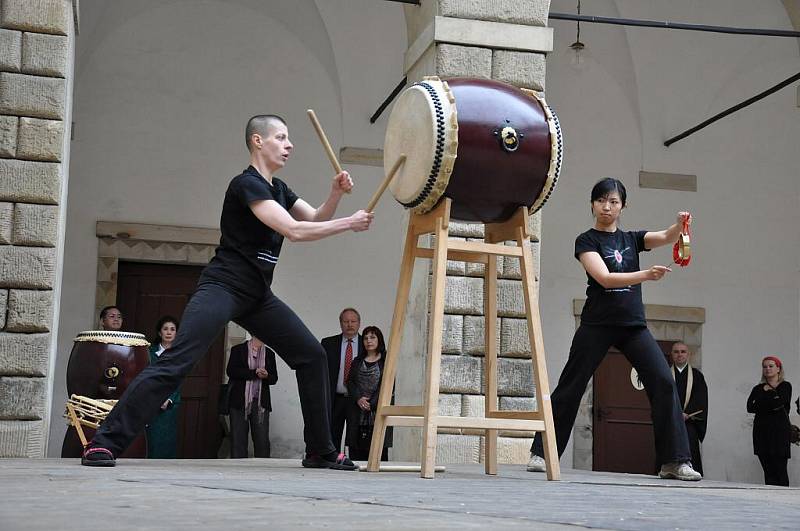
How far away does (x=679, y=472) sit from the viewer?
5.82 metres

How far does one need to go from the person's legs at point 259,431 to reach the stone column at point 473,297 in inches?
130

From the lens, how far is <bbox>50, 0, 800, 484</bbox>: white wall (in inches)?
467

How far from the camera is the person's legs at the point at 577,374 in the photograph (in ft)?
19.2

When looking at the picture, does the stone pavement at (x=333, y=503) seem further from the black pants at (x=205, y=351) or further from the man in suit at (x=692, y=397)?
the man in suit at (x=692, y=397)

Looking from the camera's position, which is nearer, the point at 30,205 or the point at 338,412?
the point at 30,205

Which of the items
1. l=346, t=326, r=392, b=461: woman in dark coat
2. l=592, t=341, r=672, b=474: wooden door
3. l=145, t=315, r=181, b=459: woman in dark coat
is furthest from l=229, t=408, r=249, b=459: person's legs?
l=592, t=341, r=672, b=474: wooden door

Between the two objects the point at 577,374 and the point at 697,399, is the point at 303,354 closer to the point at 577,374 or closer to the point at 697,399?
the point at 577,374

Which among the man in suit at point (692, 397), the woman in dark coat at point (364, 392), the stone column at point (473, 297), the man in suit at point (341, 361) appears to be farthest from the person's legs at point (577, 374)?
the man in suit at point (692, 397)

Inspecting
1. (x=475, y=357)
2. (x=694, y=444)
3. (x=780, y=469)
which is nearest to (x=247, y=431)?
(x=475, y=357)

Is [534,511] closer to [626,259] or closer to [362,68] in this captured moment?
[626,259]

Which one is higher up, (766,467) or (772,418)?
(772,418)

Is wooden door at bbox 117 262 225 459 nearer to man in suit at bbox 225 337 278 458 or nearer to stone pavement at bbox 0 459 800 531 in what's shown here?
man in suit at bbox 225 337 278 458

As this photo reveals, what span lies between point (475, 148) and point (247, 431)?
6431 mm

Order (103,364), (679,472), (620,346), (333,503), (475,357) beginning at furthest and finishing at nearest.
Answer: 1. (475,357)
2. (103,364)
3. (620,346)
4. (679,472)
5. (333,503)
